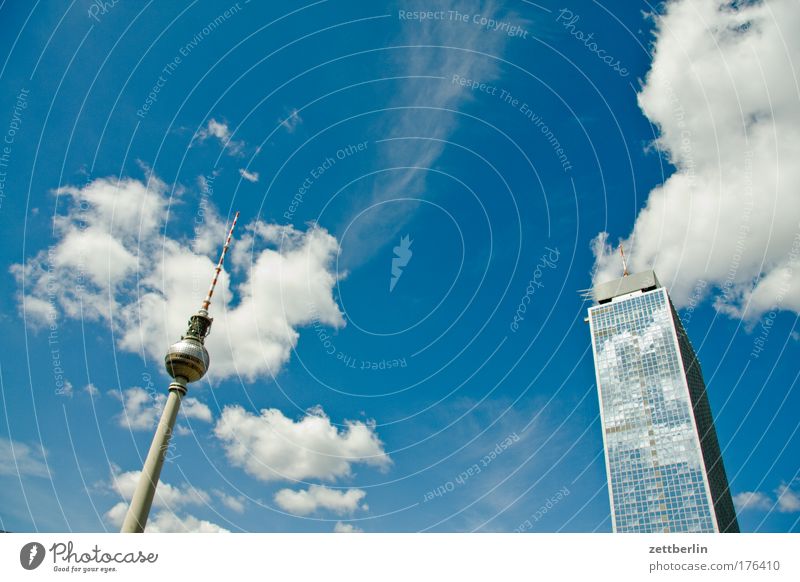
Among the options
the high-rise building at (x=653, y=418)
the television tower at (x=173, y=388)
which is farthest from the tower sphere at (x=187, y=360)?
the high-rise building at (x=653, y=418)

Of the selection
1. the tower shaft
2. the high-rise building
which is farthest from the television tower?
the high-rise building

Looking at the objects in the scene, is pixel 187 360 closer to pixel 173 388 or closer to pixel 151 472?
pixel 173 388

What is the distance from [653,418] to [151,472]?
485 ft

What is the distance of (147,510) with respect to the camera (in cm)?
5169

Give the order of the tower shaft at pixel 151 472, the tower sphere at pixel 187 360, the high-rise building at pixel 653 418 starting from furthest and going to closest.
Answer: the high-rise building at pixel 653 418 → the tower sphere at pixel 187 360 → the tower shaft at pixel 151 472

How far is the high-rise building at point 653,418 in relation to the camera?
139m

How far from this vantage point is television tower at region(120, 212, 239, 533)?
51.0 meters

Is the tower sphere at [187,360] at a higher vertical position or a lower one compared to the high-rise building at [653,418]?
lower

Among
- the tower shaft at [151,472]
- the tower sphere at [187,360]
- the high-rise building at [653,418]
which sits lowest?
the tower shaft at [151,472]

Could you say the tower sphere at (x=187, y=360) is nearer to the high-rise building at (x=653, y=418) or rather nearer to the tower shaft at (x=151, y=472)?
the tower shaft at (x=151, y=472)
